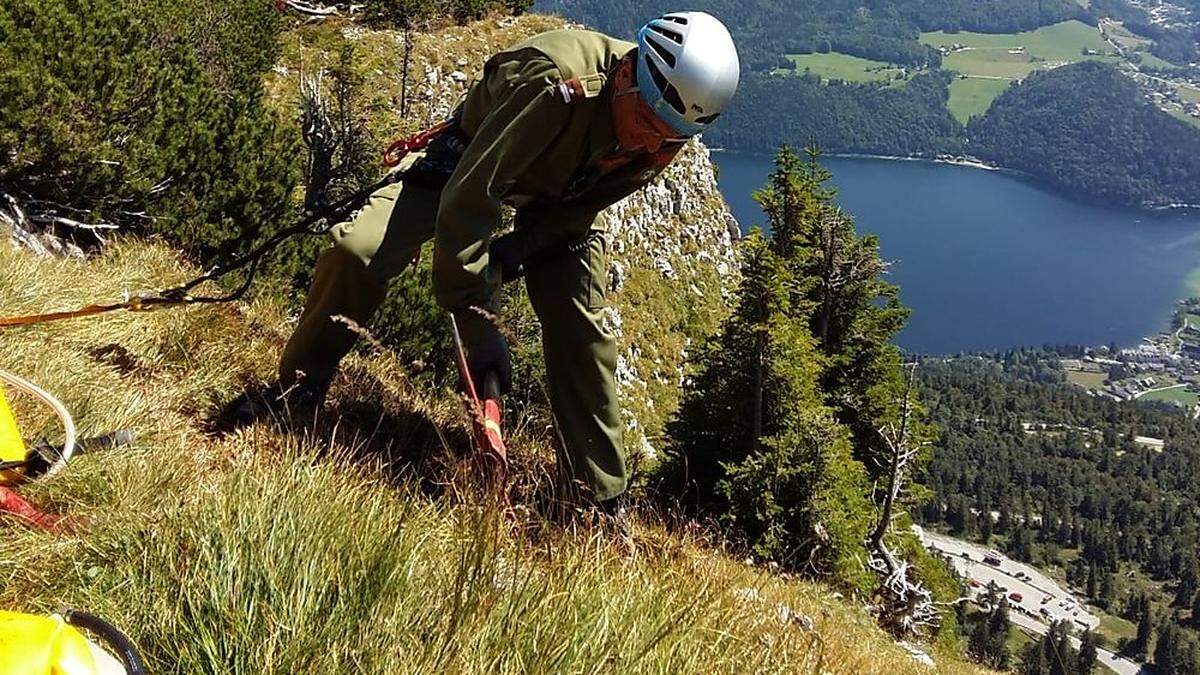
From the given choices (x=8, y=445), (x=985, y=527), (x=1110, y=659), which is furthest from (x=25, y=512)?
(x=985, y=527)

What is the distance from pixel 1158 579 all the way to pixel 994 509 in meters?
21.5

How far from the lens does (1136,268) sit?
17638cm

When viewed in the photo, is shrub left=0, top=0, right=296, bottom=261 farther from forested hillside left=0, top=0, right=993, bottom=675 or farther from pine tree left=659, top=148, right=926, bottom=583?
pine tree left=659, top=148, right=926, bottom=583

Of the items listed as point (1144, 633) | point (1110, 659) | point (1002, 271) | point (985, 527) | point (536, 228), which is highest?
point (536, 228)

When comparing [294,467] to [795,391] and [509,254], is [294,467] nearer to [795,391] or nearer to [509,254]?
[509,254]

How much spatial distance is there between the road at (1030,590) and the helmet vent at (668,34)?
93.1 metres

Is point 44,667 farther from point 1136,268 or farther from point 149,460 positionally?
point 1136,268

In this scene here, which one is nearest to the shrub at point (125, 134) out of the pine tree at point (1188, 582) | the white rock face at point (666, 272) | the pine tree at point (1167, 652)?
the white rock face at point (666, 272)

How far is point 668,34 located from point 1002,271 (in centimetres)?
17243

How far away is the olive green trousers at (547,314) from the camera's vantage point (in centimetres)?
357

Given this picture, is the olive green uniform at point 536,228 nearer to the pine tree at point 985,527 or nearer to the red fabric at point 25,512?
the red fabric at point 25,512

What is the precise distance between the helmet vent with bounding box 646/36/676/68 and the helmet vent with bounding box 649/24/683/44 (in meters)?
0.05

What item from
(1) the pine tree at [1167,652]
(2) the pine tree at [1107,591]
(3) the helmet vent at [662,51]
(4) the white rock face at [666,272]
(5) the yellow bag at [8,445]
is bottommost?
(2) the pine tree at [1107,591]

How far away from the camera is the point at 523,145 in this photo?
2.98m
